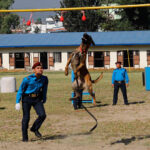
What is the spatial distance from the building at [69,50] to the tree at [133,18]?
9928 millimetres

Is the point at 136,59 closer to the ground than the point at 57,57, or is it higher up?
closer to the ground

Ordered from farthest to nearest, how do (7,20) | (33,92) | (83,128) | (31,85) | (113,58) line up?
(7,20), (113,58), (83,128), (33,92), (31,85)

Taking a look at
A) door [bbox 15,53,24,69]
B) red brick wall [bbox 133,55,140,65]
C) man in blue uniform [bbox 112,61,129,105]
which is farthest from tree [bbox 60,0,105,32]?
man in blue uniform [bbox 112,61,129,105]

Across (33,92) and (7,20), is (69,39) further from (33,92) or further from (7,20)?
(33,92)

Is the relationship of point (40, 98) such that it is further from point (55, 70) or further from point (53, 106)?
point (55, 70)

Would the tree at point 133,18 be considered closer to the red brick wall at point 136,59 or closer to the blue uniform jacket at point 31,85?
the red brick wall at point 136,59

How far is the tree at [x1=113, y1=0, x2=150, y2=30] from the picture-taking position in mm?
66562

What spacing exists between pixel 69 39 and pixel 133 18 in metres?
16.3

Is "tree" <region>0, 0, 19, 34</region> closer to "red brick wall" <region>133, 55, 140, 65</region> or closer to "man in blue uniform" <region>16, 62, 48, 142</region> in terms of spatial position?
"red brick wall" <region>133, 55, 140, 65</region>

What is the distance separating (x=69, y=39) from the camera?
56.8 m

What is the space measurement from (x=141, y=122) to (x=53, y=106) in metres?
5.86

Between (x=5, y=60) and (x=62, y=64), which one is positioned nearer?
(x=62, y=64)

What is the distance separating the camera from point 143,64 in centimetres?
5347

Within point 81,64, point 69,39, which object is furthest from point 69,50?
point 81,64
